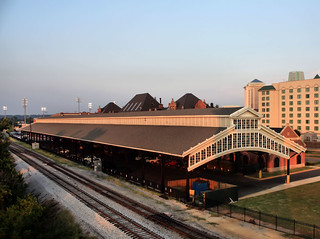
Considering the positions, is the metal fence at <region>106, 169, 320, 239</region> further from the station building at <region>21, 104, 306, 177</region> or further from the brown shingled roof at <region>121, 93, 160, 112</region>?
the brown shingled roof at <region>121, 93, 160, 112</region>

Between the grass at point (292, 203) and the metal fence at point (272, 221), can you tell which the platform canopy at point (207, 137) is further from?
the metal fence at point (272, 221)

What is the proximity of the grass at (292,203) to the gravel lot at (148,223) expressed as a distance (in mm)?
4866

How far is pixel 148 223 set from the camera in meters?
21.5

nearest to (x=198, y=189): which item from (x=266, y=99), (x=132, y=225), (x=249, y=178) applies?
(x=132, y=225)

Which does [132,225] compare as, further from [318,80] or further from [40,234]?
[318,80]

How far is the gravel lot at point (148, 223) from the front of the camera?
19.9m

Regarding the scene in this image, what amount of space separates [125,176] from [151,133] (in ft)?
24.0

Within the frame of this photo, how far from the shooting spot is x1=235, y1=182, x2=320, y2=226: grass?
24141 mm

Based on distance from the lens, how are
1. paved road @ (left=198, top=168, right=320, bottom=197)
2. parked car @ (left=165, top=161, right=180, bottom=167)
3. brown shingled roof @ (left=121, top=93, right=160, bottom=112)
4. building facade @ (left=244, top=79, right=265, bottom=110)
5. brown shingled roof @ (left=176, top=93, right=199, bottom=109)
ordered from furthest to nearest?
building facade @ (left=244, top=79, right=265, bottom=110)
brown shingled roof @ (left=121, top=93, right=160, bottom=112)
brown shingled roof @ (left=176, top=93, right=199, bottom=109)
parked car @ (left=165, top=161, right=180, bottom=167)
paved road @ (left=198, top=168, right=320, bottom=197)

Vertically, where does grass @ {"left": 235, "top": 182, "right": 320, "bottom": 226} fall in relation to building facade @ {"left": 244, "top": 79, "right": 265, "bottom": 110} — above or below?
below

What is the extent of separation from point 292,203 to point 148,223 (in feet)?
52.9

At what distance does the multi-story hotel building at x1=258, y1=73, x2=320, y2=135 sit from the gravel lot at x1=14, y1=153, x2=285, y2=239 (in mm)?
78163

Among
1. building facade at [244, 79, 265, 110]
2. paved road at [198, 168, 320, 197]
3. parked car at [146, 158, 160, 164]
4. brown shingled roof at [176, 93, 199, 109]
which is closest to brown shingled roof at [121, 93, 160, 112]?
brown shingled roof at [176, 93, 199, 109]

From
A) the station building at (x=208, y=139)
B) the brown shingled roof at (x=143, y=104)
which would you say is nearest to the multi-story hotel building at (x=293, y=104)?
the brown shingled roof at (x=143, y=104)
